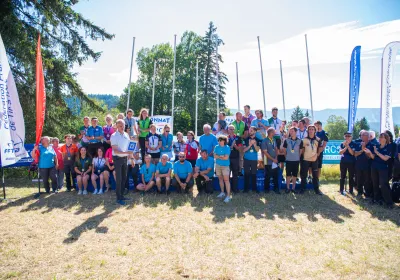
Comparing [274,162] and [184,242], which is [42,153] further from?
[274,162]

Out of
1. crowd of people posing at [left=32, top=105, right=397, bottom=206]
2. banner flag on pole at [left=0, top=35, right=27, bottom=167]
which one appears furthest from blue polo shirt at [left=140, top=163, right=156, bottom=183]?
banner flag on pole at [left=0, top=35, right=27, bottom=167]

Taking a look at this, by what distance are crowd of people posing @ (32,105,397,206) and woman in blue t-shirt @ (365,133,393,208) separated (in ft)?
0.57

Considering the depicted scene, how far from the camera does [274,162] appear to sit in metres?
7.23

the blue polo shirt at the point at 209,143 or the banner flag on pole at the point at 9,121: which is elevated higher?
the banner flag on pole at the point at 9,121

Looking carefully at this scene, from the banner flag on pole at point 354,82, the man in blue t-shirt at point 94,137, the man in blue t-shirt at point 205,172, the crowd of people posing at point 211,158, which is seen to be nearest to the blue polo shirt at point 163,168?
the crowd of people posing at point 211,158

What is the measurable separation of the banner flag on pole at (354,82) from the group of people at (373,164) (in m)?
1.93

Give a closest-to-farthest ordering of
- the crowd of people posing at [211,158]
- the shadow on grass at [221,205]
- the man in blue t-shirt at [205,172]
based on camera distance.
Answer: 1. the shadow on grass at [221,205]
2. the crowd of people posing at [211,158]
3. the man in blue t-shirt at [205,172]

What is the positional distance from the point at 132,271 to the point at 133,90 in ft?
138

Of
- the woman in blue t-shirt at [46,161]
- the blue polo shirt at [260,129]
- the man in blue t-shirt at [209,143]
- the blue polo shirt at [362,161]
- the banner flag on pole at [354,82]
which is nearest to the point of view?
the blue polo shirt at [362,161]

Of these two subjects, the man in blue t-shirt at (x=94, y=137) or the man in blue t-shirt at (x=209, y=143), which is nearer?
the man in blue t-shirt at (x=209, y=143)

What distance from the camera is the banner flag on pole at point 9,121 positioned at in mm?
6367

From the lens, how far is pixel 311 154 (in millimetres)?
7039

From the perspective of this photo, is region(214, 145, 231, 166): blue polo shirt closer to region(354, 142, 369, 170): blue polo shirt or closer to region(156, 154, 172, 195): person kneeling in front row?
region(156, 154, 172, 195): person kneeling in front row

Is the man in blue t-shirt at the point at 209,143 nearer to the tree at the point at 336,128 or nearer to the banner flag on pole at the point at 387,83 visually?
the banner flag on pole at the point at 387,83
